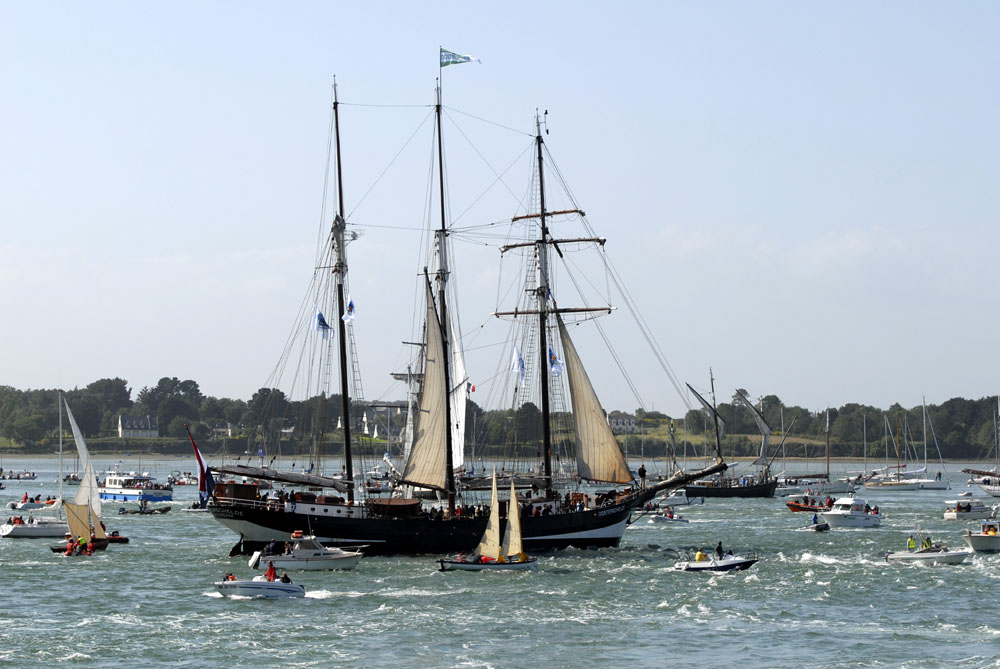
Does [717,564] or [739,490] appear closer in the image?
[717,564]

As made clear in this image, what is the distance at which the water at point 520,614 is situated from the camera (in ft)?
155

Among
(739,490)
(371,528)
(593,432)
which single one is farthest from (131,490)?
(593,432)

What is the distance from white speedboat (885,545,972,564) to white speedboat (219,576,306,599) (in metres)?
35.0

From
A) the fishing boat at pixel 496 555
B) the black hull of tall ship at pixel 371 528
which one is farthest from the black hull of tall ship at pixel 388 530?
the fishing boat at pixel 496 555

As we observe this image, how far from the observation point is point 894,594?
61844 mm

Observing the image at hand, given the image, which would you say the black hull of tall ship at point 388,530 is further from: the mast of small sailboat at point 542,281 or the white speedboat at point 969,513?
the white speedboat at point 969,513

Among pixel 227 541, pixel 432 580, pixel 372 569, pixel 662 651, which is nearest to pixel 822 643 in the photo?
pixel 662 651

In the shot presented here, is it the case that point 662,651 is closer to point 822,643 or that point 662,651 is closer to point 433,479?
point 822,643

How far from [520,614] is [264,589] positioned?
11990mm

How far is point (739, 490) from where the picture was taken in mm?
164125

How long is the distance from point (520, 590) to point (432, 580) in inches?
225

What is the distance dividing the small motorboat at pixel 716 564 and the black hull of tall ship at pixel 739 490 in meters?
91.6

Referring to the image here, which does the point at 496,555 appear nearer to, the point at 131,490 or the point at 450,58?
the point at 450,58

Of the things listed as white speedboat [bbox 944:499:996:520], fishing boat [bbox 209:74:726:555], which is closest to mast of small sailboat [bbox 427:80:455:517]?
fishing boat [bbox 209:74:726:555]
